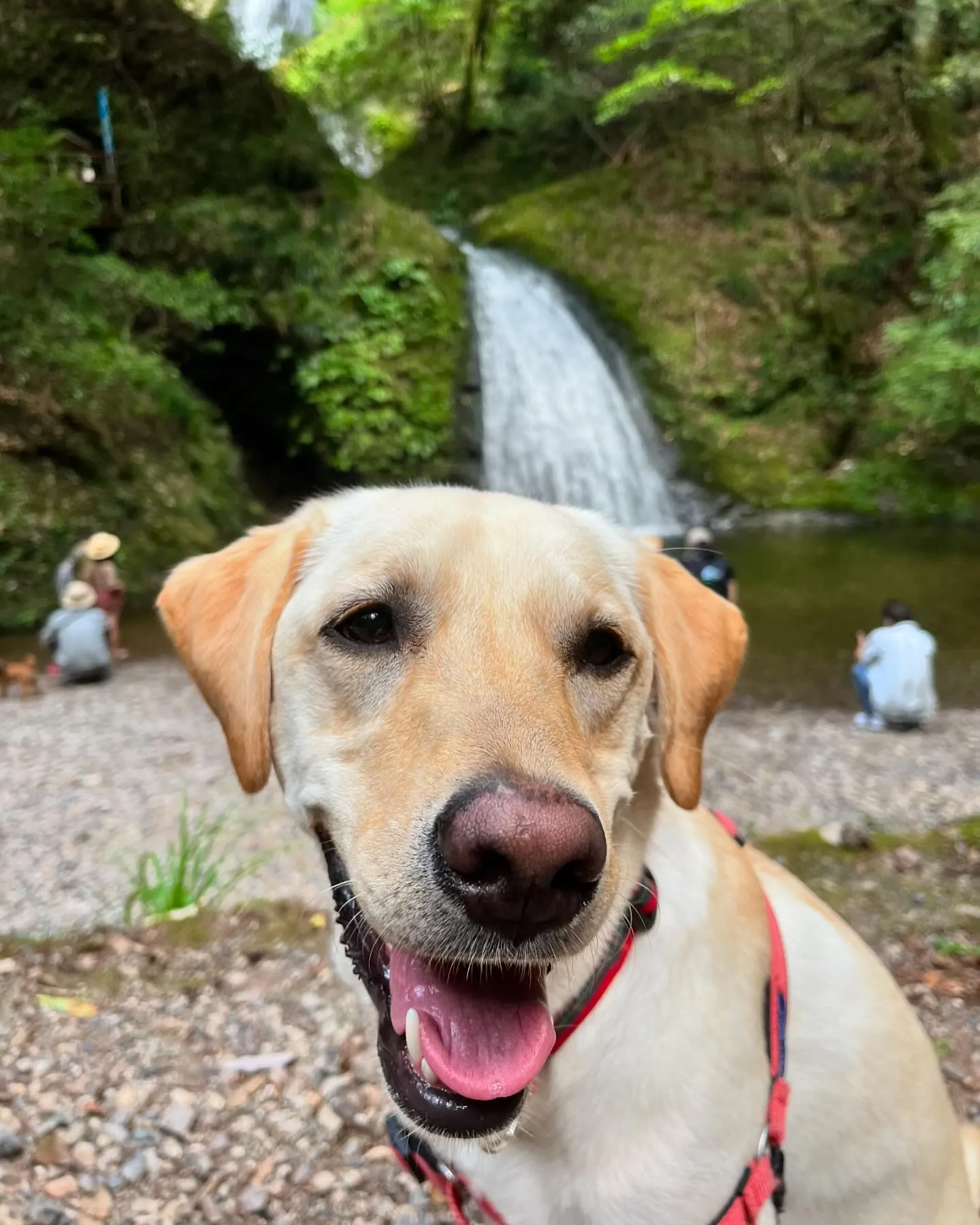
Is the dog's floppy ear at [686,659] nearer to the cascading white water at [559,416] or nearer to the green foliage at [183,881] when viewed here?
the green foliage at [183,881]

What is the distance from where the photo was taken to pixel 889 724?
792 centimetres

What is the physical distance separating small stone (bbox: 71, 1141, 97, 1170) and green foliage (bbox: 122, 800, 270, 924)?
1.22 m

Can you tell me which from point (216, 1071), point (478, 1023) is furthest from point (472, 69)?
point (478, 1023)

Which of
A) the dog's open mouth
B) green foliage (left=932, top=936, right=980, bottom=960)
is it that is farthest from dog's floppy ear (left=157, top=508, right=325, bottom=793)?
green foliage (left=932, top=936, right=980, bottom=960)

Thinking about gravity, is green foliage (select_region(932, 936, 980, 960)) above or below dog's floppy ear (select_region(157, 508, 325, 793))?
below

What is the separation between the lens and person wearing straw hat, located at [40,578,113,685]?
953 centimetres

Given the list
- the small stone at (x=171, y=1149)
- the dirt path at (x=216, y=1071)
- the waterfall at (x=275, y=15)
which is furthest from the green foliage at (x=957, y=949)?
the waterfall at (x=275, y=15)

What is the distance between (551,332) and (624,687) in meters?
19.6

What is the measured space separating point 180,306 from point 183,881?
12227 millimetres

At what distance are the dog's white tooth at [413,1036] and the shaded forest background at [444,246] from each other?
11620mm

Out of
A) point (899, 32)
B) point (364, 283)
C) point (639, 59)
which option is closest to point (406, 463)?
point (364, 283)

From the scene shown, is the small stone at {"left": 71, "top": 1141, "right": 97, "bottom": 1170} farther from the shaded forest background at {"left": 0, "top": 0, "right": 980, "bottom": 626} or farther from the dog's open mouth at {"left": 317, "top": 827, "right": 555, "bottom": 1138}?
the shaded forest background at {"left": 0, "top": 0, "right": 980, "bottom": 626}

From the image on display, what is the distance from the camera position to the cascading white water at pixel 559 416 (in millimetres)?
18703

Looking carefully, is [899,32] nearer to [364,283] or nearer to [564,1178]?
[364,283]
